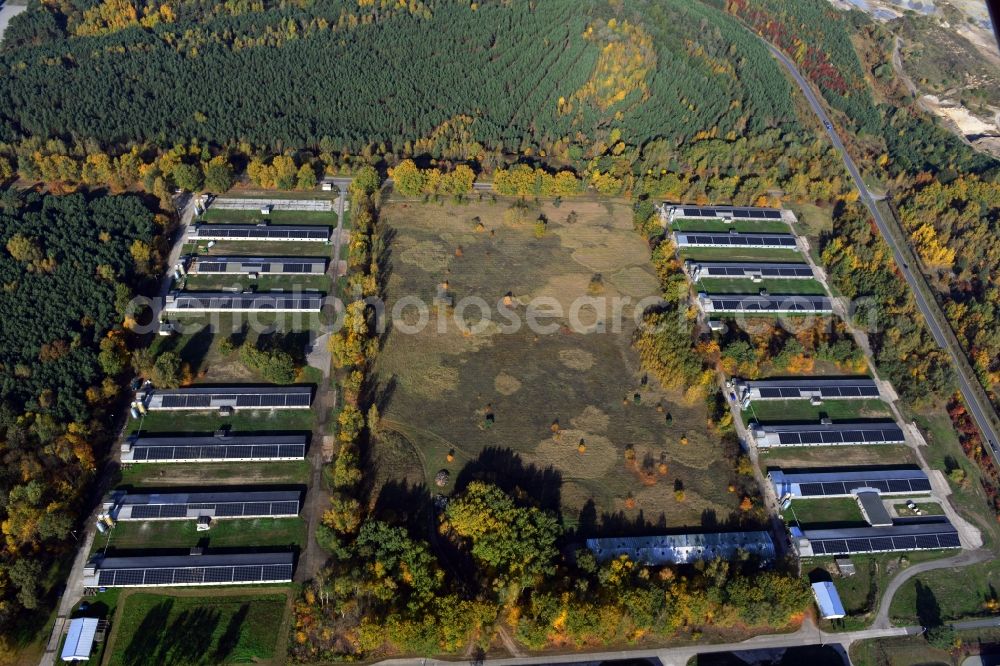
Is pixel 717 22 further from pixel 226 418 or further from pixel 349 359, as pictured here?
pixel 226 418

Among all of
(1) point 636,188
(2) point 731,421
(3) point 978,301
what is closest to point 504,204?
(1) point 636,188

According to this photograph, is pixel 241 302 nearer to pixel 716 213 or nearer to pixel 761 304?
pixel 761 304

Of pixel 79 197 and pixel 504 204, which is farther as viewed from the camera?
pixel 504 204

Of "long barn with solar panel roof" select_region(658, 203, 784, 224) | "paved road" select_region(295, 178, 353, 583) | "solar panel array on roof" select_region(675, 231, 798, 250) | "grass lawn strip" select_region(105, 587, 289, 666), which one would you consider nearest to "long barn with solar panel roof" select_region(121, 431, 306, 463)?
"paved road" select_region(295, 178, 353, 583)

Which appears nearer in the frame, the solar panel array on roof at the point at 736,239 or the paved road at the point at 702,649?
the paved road at the point at 702,649

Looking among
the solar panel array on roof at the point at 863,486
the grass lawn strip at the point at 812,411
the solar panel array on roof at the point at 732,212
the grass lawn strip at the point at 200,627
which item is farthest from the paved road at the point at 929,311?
the grass lawn strip at the point at 200,627

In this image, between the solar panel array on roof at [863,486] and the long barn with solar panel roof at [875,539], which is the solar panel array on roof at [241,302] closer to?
the solar panel array on roof at [863,486]
